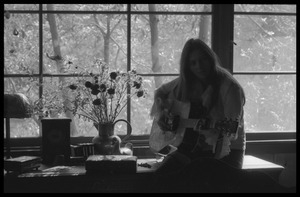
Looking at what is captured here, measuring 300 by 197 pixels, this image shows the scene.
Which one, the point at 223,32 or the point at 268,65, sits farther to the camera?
the point at 268,65

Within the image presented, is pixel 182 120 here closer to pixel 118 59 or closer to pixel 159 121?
pixel 159 121

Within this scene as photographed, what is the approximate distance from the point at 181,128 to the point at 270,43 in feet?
4.22

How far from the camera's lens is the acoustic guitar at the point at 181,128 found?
256 cm

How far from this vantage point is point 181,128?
2.67 metres

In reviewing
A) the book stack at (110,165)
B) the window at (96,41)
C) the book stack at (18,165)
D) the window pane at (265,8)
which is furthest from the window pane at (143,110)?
the book stack at (18,165)

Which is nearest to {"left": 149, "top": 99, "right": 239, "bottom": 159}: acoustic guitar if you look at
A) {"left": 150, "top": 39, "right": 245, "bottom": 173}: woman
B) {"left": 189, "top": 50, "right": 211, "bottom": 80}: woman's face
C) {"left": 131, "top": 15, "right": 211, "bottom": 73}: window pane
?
{"left": 150, "top": 39, "right": 245, "bottom": 173}: woman

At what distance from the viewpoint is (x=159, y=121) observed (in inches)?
106

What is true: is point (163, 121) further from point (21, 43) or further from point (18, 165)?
point (21, 43)

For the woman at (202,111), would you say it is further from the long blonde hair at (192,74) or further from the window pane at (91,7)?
the window pane at (91,7)

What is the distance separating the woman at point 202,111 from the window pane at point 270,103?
912mm

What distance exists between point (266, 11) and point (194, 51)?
113 centimetres

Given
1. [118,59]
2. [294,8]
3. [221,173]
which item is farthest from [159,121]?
[294,8]

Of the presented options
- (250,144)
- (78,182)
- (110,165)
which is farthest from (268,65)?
(78,182)

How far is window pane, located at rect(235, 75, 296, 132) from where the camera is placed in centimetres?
356
